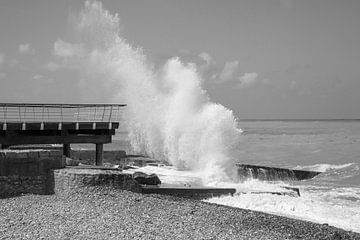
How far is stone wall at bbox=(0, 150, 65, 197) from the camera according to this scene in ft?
38.1

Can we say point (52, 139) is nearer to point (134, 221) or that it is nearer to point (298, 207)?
point (298, 207)

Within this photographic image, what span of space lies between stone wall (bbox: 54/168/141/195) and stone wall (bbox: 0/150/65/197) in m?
0.35

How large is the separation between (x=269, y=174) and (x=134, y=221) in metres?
12.7

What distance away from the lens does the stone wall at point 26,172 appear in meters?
11.6

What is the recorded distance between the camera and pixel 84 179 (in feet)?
36.6

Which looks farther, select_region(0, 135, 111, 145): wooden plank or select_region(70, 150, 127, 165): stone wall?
select_region(70, 150, 127, 165): stone wall

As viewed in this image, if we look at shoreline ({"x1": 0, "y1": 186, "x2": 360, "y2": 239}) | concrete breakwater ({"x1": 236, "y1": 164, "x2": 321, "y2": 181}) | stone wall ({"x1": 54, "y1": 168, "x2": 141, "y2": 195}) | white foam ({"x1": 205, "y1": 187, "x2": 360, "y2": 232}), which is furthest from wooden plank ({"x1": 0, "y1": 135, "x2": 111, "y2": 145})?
white foam ({"x1": 205, "y1": 187, "x2": 360, "y2": 232})

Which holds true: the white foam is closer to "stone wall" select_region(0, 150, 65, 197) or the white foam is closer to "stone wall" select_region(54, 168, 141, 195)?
"stone wall" select_region(54, 168, 141, 195)

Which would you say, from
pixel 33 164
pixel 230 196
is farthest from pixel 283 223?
pixel 33 164

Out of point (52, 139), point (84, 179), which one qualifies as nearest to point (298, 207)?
point (84, 179)

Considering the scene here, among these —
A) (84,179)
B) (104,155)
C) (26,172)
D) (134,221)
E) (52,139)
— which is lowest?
(134,221)

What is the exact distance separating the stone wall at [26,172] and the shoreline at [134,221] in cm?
88

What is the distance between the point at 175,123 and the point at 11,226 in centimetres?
1946

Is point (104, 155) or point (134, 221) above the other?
point (104, 155)
